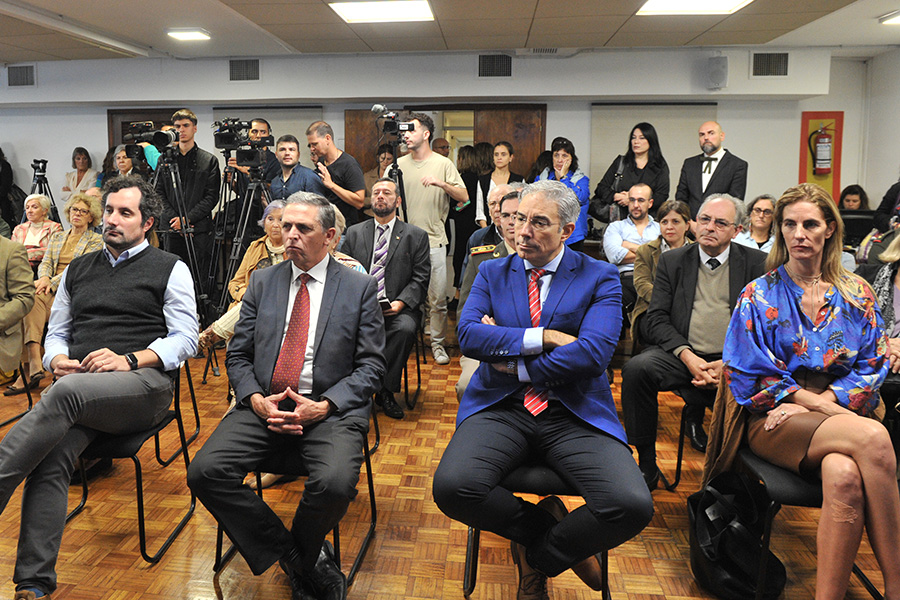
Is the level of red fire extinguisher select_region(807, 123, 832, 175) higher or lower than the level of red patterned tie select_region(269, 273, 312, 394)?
higher

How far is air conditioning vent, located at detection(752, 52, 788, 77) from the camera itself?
6383 millimetres

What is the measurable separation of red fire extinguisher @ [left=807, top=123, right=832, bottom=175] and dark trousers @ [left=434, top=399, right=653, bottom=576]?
649cm

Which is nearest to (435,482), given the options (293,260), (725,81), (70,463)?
(293,260)

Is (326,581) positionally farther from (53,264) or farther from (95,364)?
(53,264)

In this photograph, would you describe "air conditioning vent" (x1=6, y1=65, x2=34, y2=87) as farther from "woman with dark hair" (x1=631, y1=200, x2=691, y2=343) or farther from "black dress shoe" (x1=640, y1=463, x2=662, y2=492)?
"black dress shoe" (x1=640, y1=463, x2=662, y2=492)

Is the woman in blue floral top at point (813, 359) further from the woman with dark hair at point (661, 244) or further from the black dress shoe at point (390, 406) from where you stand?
the black dress shoe at point (390, 406)

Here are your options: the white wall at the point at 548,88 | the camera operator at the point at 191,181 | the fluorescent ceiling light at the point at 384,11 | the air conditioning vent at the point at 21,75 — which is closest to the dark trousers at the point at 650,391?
the camera operator at the point at 191,181

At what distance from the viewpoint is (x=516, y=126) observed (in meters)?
6.96

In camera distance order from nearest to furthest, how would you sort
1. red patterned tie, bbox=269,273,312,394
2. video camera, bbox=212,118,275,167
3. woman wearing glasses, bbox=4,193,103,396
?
1. red patterned tie, bbox=269,273,312,394
2. woman wearing glasses, bbox=4,193,103,396
3. video camera, bbox=212,118,275,167

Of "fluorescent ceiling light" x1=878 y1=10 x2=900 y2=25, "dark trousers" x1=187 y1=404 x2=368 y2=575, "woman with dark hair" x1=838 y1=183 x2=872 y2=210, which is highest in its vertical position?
"fluorescent ceiling light" x1=878 y1=10 x2=900 y2=25

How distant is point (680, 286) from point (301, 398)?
1.68m

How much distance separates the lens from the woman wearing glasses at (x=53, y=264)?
145 inches

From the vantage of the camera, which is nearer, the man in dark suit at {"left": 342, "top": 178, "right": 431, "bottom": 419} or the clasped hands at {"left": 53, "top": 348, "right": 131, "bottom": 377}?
the clasped hands at {"left": 53, "top": 348, "right": 131, "bottom": 377}

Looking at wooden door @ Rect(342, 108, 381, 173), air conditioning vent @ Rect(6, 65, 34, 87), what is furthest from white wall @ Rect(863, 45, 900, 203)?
air conditioning vent @ Rect(6, 65, 34, 87)
